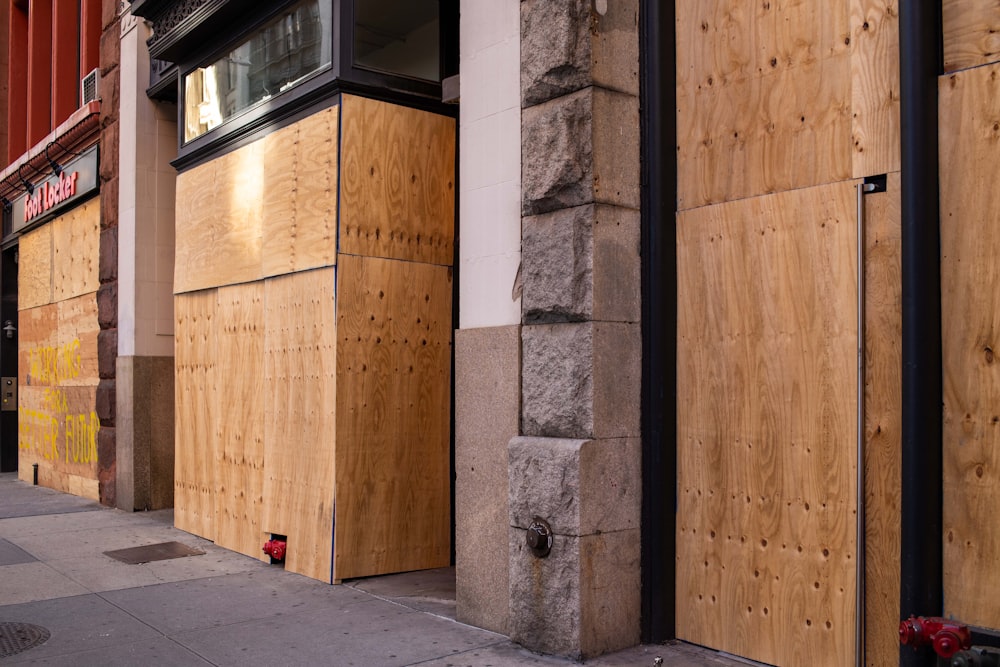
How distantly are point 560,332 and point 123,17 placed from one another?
364 inches

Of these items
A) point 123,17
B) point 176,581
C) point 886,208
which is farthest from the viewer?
point 123,17

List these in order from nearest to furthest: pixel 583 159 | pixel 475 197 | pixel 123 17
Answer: pixel 583 159 → pixel 475 197 → pixel 123 17

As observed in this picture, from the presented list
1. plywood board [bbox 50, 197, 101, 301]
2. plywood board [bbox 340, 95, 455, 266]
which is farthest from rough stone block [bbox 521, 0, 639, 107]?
plywood board [bbox 50, 197, 101, 301]

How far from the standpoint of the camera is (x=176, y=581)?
742cm

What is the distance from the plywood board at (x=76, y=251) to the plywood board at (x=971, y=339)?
11.1m

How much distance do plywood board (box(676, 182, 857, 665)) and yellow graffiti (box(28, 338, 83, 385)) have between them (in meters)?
10.6

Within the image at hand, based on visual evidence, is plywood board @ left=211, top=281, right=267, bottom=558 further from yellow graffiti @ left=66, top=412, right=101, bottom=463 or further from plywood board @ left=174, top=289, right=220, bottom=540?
yellow graffiti @ left=66, top=412, right=101, bottom=463

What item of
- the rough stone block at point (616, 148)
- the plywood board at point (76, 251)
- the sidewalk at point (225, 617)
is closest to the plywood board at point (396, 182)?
the rough stone block at point (616, 148)

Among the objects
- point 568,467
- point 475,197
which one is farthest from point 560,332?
point 475,197

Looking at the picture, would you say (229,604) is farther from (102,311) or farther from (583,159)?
(102,311)

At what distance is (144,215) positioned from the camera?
37.3 ft

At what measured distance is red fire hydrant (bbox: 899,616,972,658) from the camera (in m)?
3.84

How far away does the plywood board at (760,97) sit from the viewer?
468cm

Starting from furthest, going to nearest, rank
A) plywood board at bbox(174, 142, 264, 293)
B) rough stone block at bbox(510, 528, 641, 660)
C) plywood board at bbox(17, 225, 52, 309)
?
plywood board at bbox(17, 225, 52, 309)
plywood board at bbox(174, 142, 264, 293)
rough stone block at bbox(510, 528, 641, 660)
